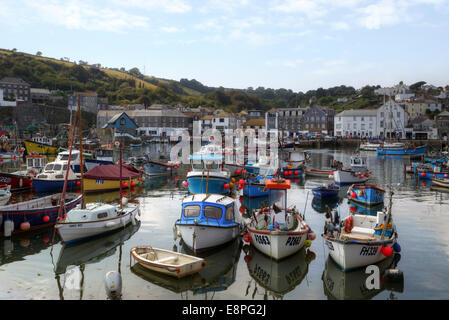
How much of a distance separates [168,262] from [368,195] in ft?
63.3

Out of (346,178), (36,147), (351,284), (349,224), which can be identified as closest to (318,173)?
(346,178)

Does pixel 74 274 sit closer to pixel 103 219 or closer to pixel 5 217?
pixel 103 219

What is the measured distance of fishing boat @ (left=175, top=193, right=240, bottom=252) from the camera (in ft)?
58.5

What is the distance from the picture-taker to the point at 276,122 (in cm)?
12531

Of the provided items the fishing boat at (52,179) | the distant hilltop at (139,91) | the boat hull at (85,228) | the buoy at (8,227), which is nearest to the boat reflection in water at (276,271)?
the boat hull at (85,228)

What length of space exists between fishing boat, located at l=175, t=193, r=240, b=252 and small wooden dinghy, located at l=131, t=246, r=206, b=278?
187 centimetres

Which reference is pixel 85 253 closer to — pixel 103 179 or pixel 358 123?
pixel 103 179

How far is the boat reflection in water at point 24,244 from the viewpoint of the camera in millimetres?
17969

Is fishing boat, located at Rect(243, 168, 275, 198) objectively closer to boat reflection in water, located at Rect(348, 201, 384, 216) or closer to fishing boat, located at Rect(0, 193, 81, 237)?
boat reflection in water, located at Rect(348, 201, 384, 216)

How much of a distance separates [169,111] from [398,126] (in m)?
72.9

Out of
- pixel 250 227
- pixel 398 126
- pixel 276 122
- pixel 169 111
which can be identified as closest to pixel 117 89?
pixel 169 111

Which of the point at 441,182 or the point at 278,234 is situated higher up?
the point at 441,182

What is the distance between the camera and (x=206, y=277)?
1563cm
